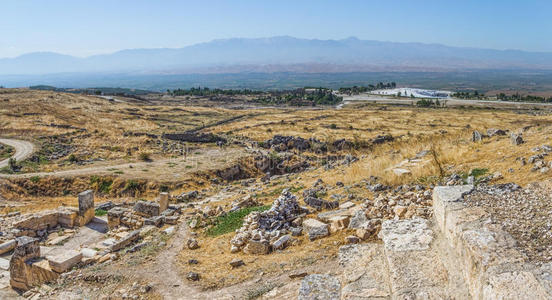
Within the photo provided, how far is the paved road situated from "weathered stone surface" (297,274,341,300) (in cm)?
2716

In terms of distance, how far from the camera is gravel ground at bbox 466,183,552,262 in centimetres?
488

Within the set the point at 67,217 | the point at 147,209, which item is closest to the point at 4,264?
the point at 67,217

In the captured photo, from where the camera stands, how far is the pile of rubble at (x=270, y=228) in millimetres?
9117

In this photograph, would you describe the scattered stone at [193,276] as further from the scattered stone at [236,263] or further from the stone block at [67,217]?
the stone block at [67,217]

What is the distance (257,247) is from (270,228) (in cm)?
105

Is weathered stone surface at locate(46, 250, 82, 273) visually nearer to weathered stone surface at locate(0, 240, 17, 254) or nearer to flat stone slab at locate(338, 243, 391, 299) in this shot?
weathered stone surface at locate(0, 240, 17, 254)

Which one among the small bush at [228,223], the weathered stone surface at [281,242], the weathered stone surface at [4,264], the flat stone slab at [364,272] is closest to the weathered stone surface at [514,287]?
the flat stone slab at [364,272]

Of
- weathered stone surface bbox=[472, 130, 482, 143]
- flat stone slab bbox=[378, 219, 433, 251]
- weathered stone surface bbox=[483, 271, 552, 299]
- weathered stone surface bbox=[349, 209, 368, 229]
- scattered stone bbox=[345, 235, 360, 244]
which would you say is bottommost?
scattered stone bbox=[345, 235, 360, 244]

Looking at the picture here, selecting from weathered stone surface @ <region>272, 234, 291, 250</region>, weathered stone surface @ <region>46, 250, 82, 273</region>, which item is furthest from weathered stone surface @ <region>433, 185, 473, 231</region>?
weathered stone surface @ <region>46, 250, 82, 273</region>

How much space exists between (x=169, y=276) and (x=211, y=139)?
92.5ft

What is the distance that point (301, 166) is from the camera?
26828 millimetres

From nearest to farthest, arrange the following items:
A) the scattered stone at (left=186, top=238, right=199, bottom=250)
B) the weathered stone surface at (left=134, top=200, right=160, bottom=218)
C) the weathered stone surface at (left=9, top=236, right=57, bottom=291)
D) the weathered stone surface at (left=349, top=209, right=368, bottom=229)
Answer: the weathered stone surface at (left=349, top=209, right=368, bottom=229) → the weathered stone surface at (left=9, top=236, right=57, bottom=291) → the scattered stone at (left=186, top=238, right=199, bottom=250) → the weathered stone surface at (left=134, top=200, right=160, bottom=218)

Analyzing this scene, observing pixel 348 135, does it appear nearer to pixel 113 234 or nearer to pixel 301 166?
pixel 301 166

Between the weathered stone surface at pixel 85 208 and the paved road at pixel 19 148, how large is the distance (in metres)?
14.7
